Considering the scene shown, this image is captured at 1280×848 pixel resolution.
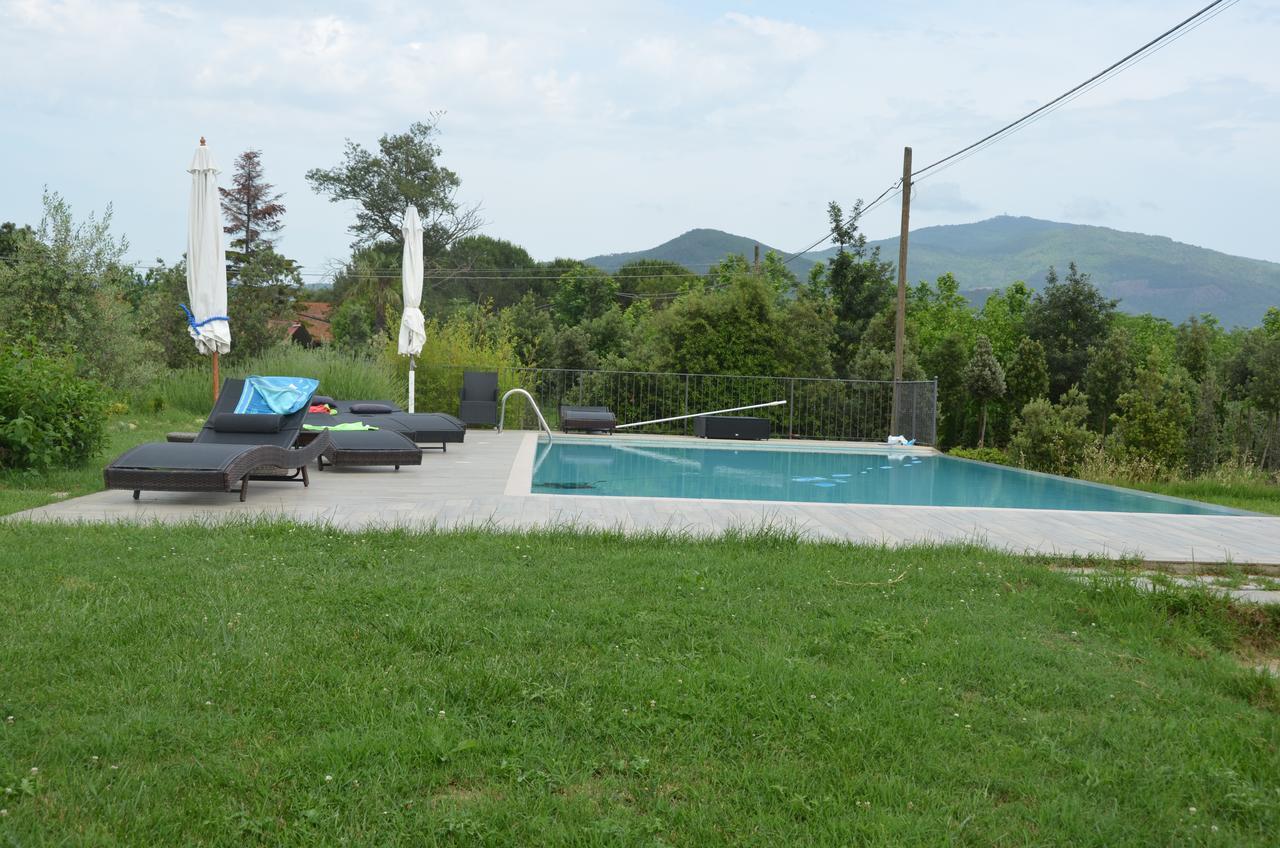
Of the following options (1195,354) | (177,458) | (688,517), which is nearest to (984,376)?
(1195,354)

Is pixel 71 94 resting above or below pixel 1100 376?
above

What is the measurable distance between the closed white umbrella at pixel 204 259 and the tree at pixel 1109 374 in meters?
20.1

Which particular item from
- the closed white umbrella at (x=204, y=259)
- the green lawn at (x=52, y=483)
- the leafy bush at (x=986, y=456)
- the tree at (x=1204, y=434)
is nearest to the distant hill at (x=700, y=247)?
the tree at (x=1204, y=434)

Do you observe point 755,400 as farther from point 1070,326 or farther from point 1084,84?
point 1070,326

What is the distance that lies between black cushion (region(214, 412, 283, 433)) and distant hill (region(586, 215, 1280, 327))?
59265mm

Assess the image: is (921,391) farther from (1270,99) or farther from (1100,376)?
(1100,376)

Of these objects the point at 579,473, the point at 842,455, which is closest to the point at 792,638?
the point at 579,473

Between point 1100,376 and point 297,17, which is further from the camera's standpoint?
point 1100,376

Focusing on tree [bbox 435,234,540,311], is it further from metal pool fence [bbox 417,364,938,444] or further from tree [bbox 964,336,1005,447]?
tree [bbox 964,336,1005,447]

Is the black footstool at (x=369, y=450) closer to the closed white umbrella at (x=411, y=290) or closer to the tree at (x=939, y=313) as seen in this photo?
the closed white umbrella at (x=411, y=290)

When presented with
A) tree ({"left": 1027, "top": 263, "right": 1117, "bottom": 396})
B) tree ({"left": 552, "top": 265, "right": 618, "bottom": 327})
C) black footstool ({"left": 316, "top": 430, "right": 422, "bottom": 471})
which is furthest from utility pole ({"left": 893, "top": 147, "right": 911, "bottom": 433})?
tree ({"left": 552, "top": 265, "right": 618, "bottom": 327})

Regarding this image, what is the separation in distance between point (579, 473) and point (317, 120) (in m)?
13.9

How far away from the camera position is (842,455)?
1498 cm

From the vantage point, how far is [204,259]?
30.5 ft
